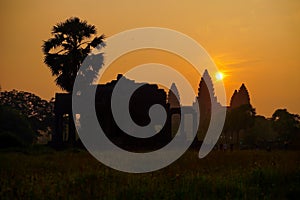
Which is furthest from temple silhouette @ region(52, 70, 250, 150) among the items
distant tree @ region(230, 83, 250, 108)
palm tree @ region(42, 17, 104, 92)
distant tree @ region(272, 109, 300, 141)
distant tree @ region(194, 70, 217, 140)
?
distant tree @ region(194, 70, 217, 140)

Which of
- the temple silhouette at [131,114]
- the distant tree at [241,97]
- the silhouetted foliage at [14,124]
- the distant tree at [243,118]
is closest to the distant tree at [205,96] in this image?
the distant tree at [241,97]

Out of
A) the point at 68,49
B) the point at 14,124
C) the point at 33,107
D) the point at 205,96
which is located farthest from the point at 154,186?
the point at 205,96

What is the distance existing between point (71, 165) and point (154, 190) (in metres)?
6.44

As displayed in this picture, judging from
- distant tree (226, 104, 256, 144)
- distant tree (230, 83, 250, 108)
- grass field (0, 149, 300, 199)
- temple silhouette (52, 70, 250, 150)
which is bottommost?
grass field (0, 149, 300, 199)

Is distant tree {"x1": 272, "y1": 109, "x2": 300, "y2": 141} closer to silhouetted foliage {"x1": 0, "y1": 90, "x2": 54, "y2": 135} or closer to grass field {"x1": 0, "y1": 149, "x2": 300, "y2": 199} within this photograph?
silhouetted foliage {"x1": 0, "y1": 90, "x2": 54, "y2": 135}

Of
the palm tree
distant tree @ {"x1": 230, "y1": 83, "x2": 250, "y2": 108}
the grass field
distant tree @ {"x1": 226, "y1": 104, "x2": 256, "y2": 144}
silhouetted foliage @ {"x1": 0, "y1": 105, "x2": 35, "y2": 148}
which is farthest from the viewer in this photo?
distant tree @ {"x1": 230, "y1": 83, "x2": 250, "y2": 108}

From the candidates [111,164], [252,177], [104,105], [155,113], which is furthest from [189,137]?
[252,177]

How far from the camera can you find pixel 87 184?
40.0ft

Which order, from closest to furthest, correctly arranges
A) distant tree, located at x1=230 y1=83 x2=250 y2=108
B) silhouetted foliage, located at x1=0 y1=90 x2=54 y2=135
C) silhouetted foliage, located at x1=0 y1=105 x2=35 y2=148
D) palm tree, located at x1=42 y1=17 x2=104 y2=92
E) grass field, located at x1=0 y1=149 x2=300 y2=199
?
grass field, located at x1=0 y1=149 x2=300 y2=199
palm tree, located at x1=42 y1=17 x2=104 y2=92
silhouetted foliage, located at x1=0 y1=105 x2=35 y2=148
silhouetted foliage, located at x1=0 y1=90 x2=54 y2=135
distant tree, located at x1=230 y1=83 x2=250 y2=108

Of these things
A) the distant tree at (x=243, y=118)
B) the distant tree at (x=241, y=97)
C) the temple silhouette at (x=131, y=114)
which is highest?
the distant tree at (x=241, y=97)

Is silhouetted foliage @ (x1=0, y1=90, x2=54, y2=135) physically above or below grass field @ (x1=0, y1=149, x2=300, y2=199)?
above

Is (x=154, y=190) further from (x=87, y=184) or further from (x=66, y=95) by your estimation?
(x=66, y=95)

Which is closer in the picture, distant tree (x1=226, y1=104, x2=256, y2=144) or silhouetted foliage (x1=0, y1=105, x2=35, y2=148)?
silhouetted foliage (x1=0, y1=105, x2=35, y2=148)

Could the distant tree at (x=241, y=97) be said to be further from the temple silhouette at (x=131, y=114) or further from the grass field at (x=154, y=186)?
the grass field at (x=154, y=186)
